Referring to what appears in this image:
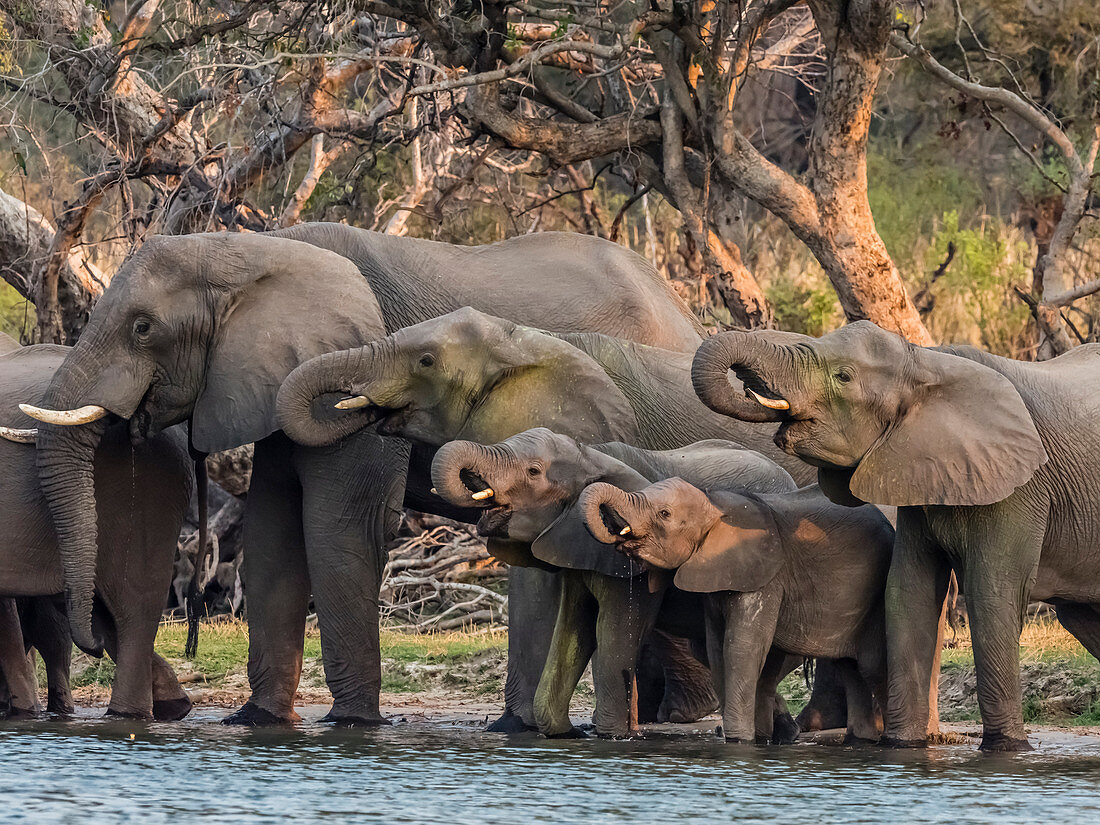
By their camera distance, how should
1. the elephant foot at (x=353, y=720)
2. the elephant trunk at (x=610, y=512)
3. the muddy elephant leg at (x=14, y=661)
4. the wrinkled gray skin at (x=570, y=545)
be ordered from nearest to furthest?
the elephant trunk at (x=610, y=512) < the wrinkled gray skin at (x=570, y=545) < the elephant foot at (x=353, y=720) < the muddy elephant leg at (x=14, y=661)

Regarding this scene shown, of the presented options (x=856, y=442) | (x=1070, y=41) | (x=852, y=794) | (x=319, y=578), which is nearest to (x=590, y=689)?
(x=319, y=578)

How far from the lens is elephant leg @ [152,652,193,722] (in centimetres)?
984

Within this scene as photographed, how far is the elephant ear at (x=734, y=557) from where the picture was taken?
8.20 meters

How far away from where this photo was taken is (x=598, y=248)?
10.4 meters

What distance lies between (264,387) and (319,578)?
935 millimetres

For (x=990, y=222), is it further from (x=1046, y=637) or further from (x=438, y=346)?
(x=438, y=346)

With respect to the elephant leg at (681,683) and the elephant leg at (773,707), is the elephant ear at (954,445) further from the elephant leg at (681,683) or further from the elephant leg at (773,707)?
the elephant leg at (681,683)

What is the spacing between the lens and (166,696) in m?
9.88

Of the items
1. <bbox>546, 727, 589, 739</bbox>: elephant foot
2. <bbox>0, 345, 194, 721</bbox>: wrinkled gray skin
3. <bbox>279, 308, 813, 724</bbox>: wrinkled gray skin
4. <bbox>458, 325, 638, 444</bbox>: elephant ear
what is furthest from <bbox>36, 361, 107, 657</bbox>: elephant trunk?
<bbox>546, 727, 589, 739</bbox>: elephant foot

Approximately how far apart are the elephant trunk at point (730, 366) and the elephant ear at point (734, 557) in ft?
1.82

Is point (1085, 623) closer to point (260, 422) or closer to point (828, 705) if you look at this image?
point (828, 705)

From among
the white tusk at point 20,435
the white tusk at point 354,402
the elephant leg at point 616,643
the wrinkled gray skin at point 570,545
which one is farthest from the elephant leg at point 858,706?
the white tusk at point 20,435

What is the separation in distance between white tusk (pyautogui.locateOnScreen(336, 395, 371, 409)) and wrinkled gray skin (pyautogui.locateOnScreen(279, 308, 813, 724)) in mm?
20

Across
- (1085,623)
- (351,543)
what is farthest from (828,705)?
(351,543)
